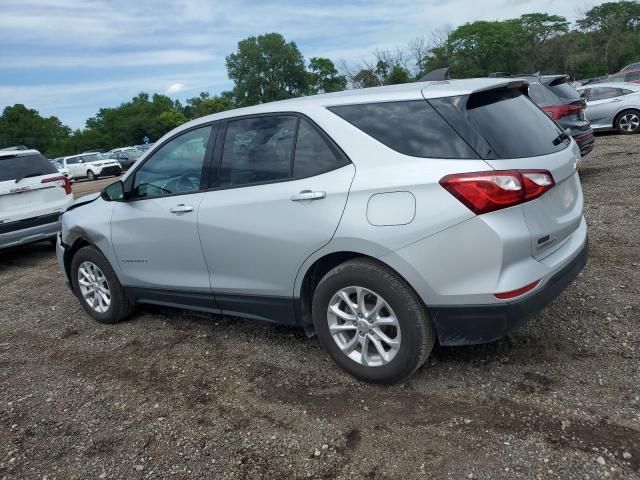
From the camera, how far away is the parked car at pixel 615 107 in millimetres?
12984

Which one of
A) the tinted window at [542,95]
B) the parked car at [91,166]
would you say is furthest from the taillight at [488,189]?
the parked car at [91,166]

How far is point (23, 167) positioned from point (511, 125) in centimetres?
697

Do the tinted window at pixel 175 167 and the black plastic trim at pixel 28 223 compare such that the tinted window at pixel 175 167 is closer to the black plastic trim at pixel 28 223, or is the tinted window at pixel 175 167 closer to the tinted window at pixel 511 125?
the tinted window at pixel 511 125

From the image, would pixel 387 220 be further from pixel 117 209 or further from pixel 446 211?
pixel 117 209

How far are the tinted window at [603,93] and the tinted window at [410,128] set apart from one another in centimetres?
1239

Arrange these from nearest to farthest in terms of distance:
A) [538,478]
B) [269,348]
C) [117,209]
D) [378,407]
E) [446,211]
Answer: [538,478] → [446,211] → [378,407] → [269,348] → [117,209]

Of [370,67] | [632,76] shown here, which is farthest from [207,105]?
[632,76]

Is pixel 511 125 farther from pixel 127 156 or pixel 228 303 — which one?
pixel 127 156

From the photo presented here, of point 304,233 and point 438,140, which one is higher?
point 438,140

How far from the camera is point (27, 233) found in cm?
742

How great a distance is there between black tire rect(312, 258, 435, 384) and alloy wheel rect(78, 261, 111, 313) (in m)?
2.36

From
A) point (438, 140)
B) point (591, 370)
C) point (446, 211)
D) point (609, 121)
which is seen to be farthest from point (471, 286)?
point (609, 121)

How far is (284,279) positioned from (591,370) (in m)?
1.87

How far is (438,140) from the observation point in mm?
2926
